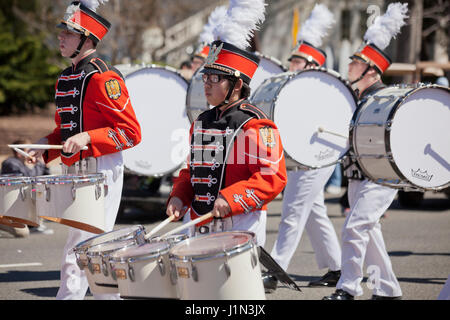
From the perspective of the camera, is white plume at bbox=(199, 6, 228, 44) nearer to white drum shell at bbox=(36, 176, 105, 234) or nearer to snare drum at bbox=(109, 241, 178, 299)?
white drum shell at bbox=(36, 176, 105, 234)

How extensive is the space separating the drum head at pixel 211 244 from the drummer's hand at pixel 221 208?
0.25 m

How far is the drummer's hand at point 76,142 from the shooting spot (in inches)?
189

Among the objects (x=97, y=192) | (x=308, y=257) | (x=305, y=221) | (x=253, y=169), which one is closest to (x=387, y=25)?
(x=305, y=221)

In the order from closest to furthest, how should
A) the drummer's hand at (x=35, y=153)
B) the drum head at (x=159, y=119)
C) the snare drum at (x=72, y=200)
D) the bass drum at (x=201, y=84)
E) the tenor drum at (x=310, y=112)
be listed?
1. the snare drum at (x=72, y=200)
2. the drummer's hand at (x=35, y=153)
3. the tenor drum at (x=310, y=112)
4. the bass drum at (x=201, y=84)
5. the drum head at (x=159, y=119)

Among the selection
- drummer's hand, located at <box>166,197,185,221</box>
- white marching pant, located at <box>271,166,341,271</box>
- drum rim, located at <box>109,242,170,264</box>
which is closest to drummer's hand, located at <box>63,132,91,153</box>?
drummer's hand, located at <box>166,197,185,221</box>

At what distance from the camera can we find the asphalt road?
663 cm

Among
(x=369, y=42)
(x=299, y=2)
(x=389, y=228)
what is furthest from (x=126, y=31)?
(x=369, y=42)

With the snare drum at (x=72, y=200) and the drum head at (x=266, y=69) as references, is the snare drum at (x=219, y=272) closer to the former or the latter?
the snare drum at (x=72, y=200)

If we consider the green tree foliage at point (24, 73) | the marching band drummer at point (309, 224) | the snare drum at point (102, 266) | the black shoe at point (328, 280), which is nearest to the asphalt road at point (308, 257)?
the black shoe at point (328, 280)

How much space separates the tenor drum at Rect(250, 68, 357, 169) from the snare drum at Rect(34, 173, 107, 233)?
8.06 feet

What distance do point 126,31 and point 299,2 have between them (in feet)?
45.2

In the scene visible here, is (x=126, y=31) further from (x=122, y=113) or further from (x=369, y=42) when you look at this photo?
(x=122, y=113)

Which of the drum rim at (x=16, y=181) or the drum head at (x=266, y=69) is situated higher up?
the drum head at (x=266, y=69)

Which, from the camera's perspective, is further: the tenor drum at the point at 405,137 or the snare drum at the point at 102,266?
the tenor drum at the point at 405,137
